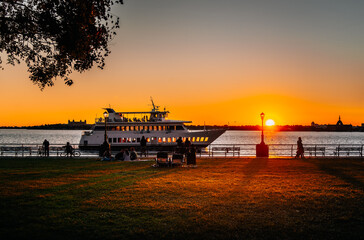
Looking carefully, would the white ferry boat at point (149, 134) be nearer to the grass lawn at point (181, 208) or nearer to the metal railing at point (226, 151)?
the metal railing at point (226, 151)

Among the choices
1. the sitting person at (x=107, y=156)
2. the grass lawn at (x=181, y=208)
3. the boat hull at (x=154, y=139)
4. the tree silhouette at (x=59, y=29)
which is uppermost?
the tree silhouette at (x=59, y=29)

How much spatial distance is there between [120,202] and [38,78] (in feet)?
24.9

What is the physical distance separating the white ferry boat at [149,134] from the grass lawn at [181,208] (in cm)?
4241

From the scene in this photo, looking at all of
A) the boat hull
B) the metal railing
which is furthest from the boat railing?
the boat hull

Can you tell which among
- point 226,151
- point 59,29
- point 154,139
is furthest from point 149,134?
point 59,29

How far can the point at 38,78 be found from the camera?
45.9 feet

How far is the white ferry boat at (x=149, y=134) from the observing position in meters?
56.5

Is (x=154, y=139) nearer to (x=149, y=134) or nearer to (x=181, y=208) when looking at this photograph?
(x=149, y=134)

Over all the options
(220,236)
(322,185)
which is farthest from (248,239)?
(322,185)

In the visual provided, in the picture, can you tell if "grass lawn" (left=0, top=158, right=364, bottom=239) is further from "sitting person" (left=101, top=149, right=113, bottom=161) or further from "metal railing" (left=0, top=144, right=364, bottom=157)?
"metal railing" (left=0, top=144, right=364, bottom=157)

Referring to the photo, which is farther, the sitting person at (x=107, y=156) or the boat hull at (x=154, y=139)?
the boat hull at (x=154, y=139)

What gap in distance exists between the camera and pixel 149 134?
57.0 meters

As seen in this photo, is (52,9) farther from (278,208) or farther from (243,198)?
(278,208)

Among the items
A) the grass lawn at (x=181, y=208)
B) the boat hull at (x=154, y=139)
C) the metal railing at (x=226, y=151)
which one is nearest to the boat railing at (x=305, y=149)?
the metal railing at (x=226, y=151)
